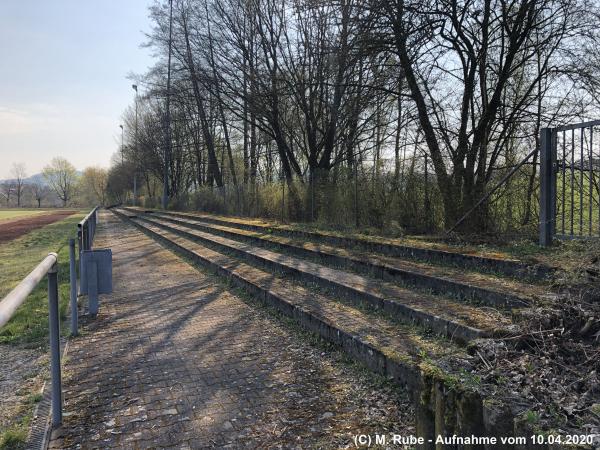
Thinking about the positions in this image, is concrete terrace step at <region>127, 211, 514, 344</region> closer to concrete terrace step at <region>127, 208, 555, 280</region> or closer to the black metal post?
concrete terrace step at <region>127, 208, 555, 280</region>

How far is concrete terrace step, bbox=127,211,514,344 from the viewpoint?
3926 mm

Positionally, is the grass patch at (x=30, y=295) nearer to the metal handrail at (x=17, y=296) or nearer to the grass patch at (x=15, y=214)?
the metal handrail at (x=17, y=296)

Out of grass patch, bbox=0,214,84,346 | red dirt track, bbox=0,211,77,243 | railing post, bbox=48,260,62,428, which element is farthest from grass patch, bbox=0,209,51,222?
railing post, bbox=48,260,62,428

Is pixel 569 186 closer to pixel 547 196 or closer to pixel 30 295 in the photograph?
pixel 547 196

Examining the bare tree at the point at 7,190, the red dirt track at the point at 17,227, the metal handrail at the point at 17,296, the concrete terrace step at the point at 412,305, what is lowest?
the red dirt track at the point at 17,227

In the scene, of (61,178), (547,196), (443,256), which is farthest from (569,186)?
(61,178)

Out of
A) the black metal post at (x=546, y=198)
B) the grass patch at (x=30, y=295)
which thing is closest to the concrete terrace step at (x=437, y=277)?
the black metal post at (x=546, y=198)

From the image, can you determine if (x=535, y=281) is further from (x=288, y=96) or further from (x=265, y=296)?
(x=288, y=96)

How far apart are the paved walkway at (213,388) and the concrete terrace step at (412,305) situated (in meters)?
0.87

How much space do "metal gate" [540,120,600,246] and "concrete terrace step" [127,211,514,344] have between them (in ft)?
8.43

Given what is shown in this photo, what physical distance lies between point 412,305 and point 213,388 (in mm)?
2224

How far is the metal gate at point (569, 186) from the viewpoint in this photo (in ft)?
19.8

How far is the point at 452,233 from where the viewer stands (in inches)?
350

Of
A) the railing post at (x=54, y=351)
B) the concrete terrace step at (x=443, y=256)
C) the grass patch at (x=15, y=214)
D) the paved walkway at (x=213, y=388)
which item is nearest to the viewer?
the paved walkway at (x=213, y=388)
